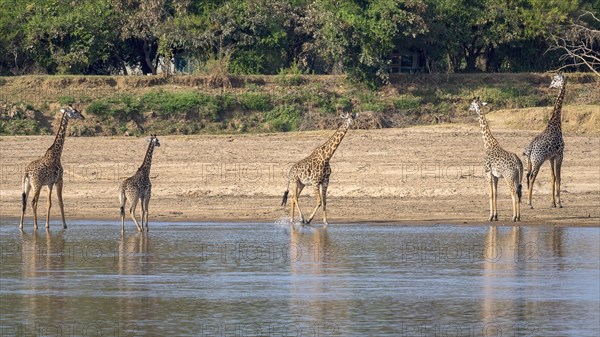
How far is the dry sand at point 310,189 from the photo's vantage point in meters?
20.5

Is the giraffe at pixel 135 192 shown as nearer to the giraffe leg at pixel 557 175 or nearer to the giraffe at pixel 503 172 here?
the giraffe at pixel 503 172

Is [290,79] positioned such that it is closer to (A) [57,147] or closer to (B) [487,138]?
(B) [487,138]

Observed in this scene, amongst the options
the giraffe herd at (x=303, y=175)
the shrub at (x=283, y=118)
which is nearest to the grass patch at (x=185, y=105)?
the shrub at (x=283, y=118)

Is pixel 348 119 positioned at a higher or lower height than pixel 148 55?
lower

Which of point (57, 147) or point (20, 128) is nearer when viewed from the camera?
point (57, 147)

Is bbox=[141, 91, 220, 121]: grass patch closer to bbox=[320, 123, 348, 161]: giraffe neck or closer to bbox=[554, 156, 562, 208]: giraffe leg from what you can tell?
bbox=[320, 123, 348, 161]: giraffe neck

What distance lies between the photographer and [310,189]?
74.8ft

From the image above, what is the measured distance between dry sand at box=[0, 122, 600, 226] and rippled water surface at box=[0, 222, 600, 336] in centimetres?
139

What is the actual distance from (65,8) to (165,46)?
3518 mm

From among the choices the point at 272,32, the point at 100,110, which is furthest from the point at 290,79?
the point at 100,110

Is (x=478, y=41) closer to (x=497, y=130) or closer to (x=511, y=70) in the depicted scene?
(x=511, y=70)

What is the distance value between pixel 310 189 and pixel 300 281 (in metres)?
8.60

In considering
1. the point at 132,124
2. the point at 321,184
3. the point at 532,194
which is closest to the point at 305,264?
the point at 321,184

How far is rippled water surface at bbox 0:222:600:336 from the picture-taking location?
11875 millimetres
